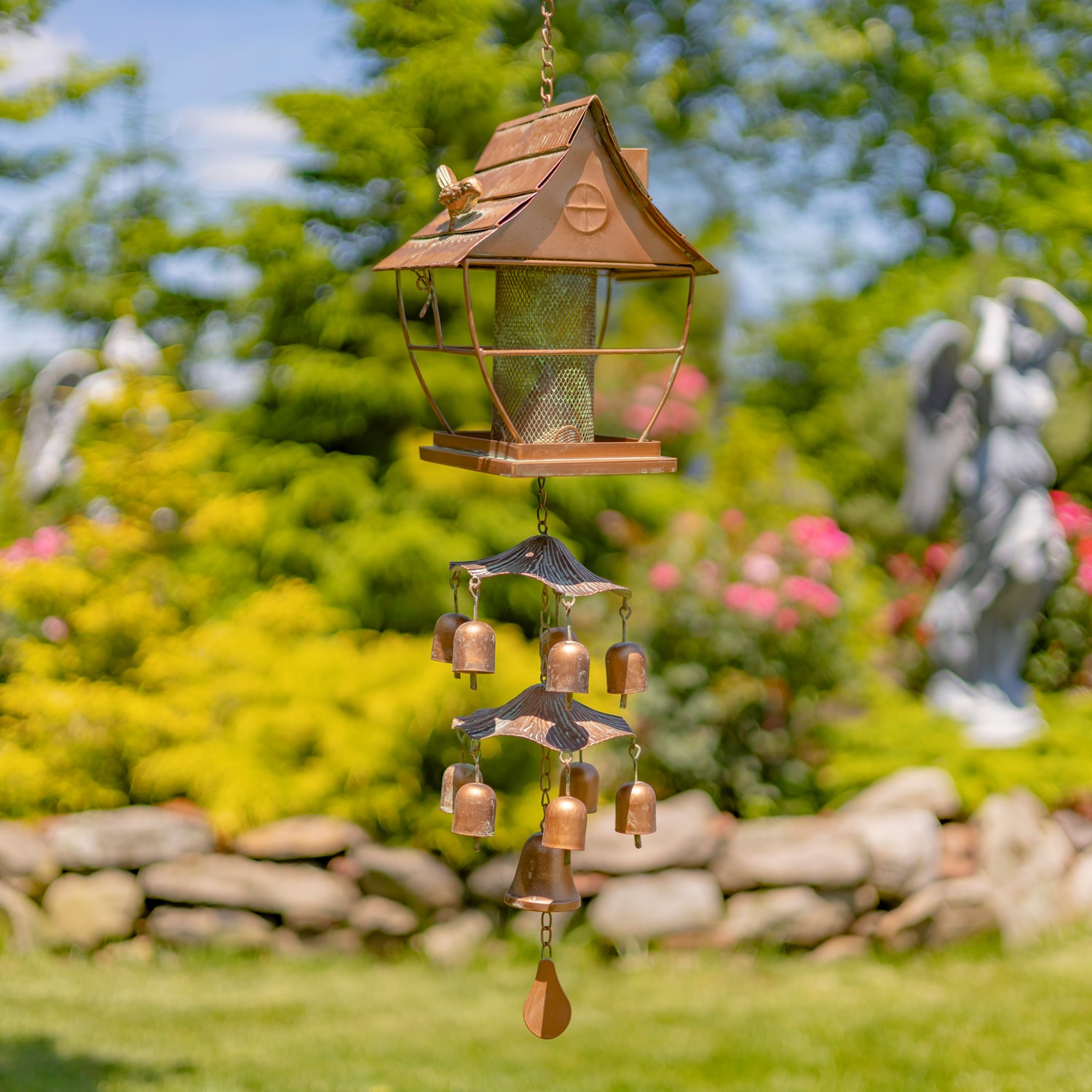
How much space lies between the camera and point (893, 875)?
223 inches

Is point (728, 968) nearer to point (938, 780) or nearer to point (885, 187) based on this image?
point (938, 780)

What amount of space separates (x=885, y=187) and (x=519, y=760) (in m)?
10.8

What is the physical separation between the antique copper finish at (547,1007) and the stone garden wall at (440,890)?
2891 millimetres

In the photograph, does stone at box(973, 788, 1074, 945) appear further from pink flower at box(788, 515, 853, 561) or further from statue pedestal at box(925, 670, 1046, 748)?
pink flower at box(788, 515, 853, 561)

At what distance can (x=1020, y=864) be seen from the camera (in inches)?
236

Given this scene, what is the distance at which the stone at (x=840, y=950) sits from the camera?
5.61m

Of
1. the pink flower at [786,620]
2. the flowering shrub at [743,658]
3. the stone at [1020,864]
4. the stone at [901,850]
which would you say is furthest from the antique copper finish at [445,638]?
the pink flower at [786,620]

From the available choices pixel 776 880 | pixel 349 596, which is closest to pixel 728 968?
pixel 776 880

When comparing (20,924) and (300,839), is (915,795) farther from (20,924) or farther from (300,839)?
(20,924)

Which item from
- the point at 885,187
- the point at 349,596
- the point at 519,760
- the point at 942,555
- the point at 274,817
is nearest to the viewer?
the point at 274,817

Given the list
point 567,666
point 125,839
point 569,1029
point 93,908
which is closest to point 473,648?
point 567,666

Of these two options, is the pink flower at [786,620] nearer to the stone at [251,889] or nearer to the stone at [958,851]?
the stone at [958,851]

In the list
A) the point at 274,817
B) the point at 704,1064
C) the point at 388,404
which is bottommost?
the point at 274,817

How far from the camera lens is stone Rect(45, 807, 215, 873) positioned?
→ 18.1 ft
